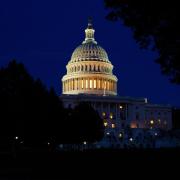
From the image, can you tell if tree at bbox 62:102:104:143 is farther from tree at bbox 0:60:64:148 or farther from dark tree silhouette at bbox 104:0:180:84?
dark tree silhouette at bbox 104:0:180:84

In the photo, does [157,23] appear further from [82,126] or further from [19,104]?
[82,126]

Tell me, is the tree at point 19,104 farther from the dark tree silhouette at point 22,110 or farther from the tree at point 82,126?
the tree at point 82,126

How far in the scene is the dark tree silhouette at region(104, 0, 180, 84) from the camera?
2048cm

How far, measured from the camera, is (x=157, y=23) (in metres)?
21.7

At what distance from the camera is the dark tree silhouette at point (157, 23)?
67.2ft

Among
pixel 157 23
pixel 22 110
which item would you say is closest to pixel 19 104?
pixel 22 110

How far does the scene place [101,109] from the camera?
19062 cm

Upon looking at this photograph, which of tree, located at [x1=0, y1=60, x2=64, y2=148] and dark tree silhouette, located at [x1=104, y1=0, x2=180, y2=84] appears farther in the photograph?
tree, located at [x1=0, y1=60, x2=64, y2=148]

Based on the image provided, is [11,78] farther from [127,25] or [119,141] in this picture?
[119,141]

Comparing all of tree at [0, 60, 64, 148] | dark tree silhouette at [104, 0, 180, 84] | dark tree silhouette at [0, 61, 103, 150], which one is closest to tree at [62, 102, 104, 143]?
dark tree silhouette at [0, 61, 103, 150]

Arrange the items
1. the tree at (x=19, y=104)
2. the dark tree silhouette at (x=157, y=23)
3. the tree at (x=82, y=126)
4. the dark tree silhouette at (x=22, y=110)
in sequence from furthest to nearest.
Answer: the tree at (x=82, y=126)
the dark tree silhouette at (x=22, y=110)
the tree at (x=19, y=104)
the dark tree silhouette at (x=157, y=23)

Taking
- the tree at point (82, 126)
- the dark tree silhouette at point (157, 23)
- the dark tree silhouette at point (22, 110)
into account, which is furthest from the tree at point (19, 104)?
the dark tree silhouette at point (157, 23)

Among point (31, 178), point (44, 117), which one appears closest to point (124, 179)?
point (31, 178)

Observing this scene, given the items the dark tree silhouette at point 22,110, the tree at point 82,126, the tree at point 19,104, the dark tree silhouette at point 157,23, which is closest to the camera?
the dark tree silhouette at point 157,23
